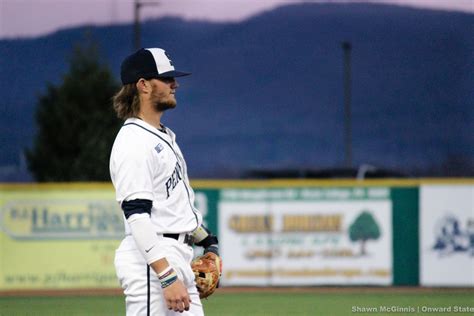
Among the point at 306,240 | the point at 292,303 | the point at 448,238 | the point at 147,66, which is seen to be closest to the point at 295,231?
the point at 306,240

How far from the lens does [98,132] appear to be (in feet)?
110

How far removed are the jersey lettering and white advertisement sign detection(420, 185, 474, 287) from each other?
12.0 metres

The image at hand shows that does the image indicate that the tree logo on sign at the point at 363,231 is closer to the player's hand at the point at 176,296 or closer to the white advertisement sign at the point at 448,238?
the white advertisement sign at the point at 448,238

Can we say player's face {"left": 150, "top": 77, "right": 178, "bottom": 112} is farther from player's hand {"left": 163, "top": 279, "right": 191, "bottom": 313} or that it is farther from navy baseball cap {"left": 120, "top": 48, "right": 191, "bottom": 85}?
player's hand {"left": 163, "top": 279, "right": 191, "bottom": 313}

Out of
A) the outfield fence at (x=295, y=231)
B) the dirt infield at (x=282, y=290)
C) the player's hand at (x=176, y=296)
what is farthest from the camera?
the outfield fence at (x=295, y=231)

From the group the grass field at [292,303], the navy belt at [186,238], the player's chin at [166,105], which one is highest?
the player's chin at [166,105]

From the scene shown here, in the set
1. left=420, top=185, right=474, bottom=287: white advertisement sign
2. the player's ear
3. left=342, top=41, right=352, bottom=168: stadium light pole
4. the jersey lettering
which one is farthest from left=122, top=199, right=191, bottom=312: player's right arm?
left=342, top=41, right=352, bottom=168: stadium light pole

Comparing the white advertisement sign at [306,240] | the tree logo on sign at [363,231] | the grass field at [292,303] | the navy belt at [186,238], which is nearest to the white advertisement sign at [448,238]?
the white advertisement sign at [306,240]

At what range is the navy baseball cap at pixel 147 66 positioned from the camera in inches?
176

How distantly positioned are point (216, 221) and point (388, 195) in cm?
290

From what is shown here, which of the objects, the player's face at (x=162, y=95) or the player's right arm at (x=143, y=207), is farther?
the player's face at (x=162, y=95)

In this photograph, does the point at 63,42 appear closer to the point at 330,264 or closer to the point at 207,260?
the point at 330,264

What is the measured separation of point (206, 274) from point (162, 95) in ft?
2.94

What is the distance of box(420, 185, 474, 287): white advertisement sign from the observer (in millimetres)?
15852
